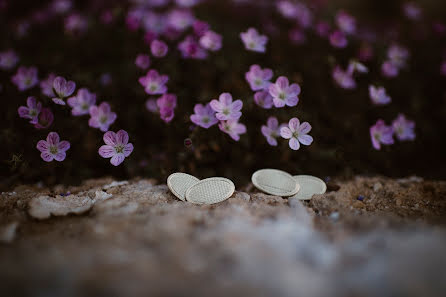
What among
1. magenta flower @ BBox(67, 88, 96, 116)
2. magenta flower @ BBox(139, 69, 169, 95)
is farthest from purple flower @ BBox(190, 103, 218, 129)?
magenta flower @ BBox(67, 88, 96, 116)

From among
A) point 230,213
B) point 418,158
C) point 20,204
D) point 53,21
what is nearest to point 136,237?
point 230,213

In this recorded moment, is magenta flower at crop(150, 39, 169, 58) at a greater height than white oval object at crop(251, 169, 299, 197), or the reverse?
magenta flower at crop(150, 39, 169, 58)

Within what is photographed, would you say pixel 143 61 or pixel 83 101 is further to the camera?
pixel 143 61

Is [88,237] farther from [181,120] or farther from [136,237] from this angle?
[181,120]

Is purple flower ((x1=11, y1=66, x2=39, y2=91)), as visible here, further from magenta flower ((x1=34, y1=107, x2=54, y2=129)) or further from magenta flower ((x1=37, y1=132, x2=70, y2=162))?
magenta flower ((x1=37, y1=132, x2=70, y2=162))

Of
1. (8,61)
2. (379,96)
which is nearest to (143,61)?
(8,61)

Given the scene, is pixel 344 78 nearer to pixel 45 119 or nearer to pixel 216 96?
pixel 216 96

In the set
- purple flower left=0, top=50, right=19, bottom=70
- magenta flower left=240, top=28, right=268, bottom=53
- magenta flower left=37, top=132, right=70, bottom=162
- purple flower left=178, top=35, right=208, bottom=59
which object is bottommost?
magenta flower left=37, top=132, right=70, bottom=162
